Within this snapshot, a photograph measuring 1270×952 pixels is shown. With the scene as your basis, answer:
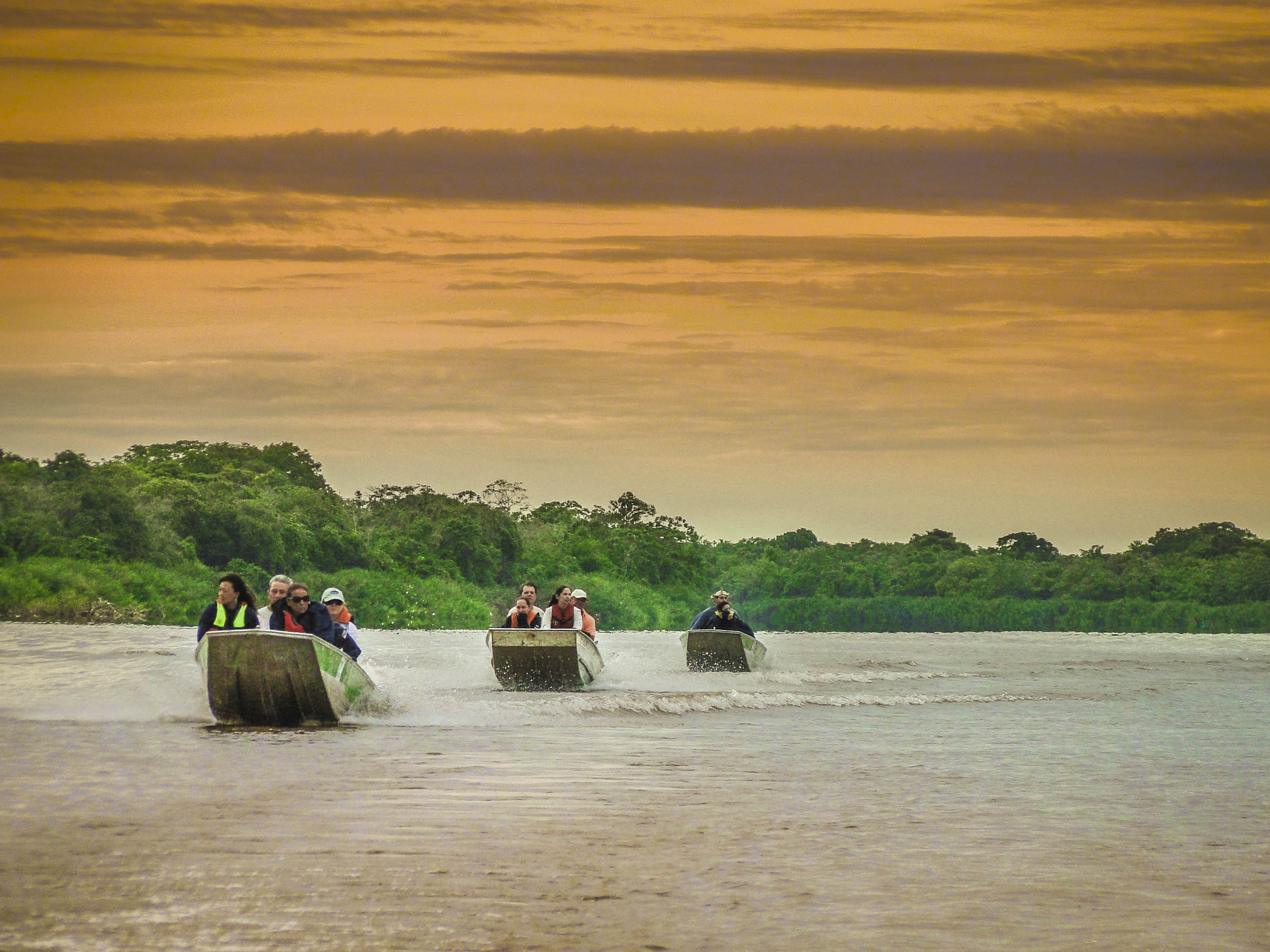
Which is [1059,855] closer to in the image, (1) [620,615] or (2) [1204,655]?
(2) [1204,655]

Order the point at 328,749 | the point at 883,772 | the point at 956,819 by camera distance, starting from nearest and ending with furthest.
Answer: the point at 956,819 < the point at 883,772 < the point at 328,749

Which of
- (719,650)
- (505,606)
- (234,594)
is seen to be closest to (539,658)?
(719,650)

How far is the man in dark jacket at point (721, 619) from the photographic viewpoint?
26656mm

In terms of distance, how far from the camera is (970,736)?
16641mm

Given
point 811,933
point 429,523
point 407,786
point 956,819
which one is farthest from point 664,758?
point 429,523

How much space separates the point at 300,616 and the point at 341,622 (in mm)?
2080

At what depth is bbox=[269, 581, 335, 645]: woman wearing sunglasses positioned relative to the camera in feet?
54.9

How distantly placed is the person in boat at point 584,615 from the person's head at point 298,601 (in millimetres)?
6232

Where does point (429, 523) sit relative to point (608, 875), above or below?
above

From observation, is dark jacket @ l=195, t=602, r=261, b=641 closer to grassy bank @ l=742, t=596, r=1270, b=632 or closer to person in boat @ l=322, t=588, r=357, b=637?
person in boat @ l=322, t=588, r=357, b=637

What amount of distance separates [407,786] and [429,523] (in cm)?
6508

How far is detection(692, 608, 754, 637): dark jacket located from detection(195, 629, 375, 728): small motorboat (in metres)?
10.9

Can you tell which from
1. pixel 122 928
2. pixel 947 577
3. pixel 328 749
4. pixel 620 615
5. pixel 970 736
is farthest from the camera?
pixel 947 577

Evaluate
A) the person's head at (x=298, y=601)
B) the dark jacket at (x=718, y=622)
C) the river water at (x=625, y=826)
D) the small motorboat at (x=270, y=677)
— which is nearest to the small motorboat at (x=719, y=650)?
the dark jacket at (x=718, y=622)
